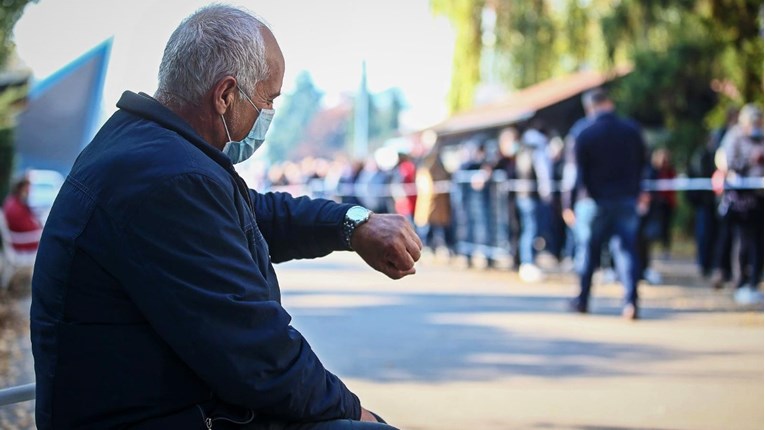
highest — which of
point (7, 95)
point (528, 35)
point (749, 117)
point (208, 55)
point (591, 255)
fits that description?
point (528, 35)

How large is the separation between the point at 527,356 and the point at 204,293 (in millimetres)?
5805

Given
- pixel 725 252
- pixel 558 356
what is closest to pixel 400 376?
pixel 558 356

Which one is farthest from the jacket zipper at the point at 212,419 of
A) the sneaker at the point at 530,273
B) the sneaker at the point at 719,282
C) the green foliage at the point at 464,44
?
the green foliage at the point at 464,44

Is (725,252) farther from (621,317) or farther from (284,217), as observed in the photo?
(284,217)

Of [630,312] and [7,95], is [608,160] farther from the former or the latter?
[7,95]

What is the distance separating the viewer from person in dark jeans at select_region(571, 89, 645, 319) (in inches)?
398

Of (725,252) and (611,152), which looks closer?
(611,152)

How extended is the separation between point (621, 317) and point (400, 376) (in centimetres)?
359

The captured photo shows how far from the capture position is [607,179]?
10133 mm

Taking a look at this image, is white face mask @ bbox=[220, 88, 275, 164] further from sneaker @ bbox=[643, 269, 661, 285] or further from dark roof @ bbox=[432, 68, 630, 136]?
dark roof @ bbox=[432, 68, 630, 136]

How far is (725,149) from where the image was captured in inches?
452

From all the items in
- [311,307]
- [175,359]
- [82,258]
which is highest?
[82,258]

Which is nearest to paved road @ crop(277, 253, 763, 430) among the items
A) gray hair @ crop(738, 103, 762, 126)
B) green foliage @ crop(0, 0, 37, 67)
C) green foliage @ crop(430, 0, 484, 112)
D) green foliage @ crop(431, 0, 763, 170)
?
gray hair @ crop(738, 103, 762, 126)

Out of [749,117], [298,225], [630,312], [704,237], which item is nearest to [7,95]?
[630,312]
